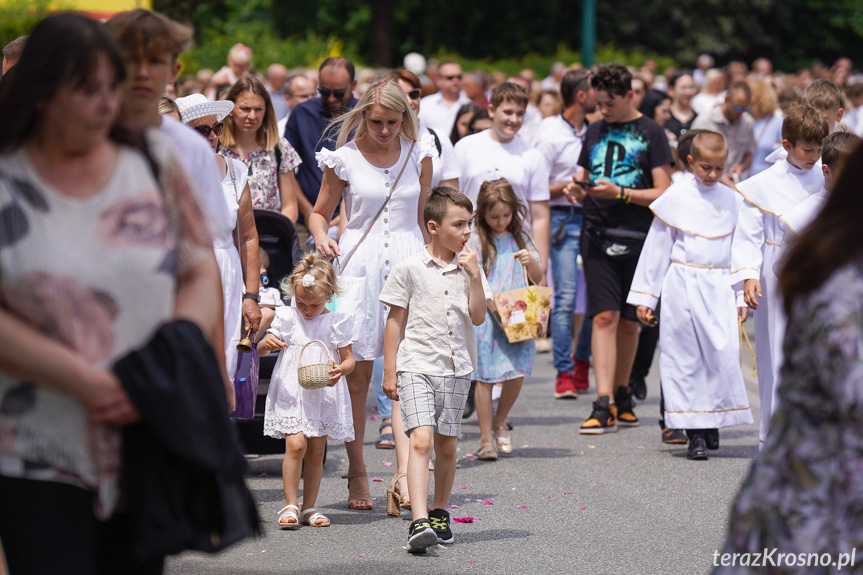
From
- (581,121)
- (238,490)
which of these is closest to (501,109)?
(581,121)

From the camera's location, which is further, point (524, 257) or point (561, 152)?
point (561, 152)

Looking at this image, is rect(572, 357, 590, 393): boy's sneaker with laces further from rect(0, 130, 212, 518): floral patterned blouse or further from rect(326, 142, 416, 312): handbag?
rect(0, 130, 212, 518): floral patterned blouse

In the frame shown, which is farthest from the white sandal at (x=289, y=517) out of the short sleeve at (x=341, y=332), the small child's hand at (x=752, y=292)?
the small child's hand at (x=752, y=292)

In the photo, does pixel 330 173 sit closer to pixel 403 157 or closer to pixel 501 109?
pixel 403 157

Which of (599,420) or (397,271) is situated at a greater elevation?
(397,271)

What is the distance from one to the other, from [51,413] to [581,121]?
8552 mm

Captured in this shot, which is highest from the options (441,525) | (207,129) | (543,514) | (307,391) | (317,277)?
(207,129)

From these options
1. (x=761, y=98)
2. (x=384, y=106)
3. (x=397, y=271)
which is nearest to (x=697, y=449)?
(x=397, y=271)

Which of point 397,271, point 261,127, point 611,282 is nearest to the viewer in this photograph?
point 397,271

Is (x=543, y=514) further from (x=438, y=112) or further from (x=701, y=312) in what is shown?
(x=438, y=112)

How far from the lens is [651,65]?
24.0m

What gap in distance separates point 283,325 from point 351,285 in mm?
523

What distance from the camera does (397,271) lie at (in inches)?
243

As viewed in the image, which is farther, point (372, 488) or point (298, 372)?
point (372, 488)
